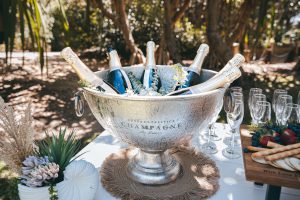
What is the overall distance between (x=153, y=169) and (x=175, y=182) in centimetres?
7

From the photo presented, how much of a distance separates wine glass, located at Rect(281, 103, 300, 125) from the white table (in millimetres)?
196

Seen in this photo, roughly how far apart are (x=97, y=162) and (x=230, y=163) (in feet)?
1.34

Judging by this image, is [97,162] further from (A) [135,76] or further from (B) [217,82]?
(B) [217,82]

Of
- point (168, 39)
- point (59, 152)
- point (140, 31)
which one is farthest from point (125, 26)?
point (59, 152)

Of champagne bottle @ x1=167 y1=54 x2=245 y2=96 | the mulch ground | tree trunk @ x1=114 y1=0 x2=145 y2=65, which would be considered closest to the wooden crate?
champagne bottle @ x1=167 y1=54 x2=245 y2=96

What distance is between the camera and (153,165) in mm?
819

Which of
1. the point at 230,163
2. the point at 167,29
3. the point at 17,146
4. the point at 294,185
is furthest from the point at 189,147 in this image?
the point at 167,29

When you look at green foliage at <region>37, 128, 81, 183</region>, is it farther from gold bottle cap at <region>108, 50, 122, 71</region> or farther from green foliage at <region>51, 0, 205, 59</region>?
green foliage at <region>51, 0, 205, 59</region>

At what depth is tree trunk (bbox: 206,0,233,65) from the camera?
3.22 m

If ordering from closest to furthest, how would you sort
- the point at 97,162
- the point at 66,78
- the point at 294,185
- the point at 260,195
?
the point at 294,185 → the point at 260,195 → the point at 97,162 → the point at 66,78

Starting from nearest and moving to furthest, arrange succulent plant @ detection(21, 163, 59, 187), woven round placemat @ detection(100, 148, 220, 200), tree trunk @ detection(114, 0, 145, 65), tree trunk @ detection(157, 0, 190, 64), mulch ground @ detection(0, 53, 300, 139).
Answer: succulent plant @ detection(21, 163, 59, 187) < woven round placemat @ detection(100, 148, 220, 200) < mulch ground @ detection(0, 53, 300, 139) < tree trunk @ detection(114, 0, 145, 65) < tree trunk @ detection(157, 0, 190, 64)

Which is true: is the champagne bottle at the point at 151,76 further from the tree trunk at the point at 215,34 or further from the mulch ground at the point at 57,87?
the tree trunk at the point at 215,34

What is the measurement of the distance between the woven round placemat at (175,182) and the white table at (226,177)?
0.06ft

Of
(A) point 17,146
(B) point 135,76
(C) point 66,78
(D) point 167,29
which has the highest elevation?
(D) point 167,29
